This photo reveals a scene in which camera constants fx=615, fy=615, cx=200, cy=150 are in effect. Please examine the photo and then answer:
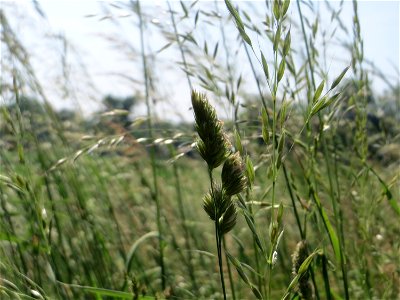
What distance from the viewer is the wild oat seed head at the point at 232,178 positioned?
81 centimetres

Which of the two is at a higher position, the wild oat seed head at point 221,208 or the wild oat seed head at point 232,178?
the wild oat seed head at point 232,178

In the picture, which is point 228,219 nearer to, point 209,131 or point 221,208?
point 221,208

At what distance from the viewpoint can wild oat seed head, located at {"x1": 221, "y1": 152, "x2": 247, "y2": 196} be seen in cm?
81

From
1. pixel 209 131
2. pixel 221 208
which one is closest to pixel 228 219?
pixel 221 208

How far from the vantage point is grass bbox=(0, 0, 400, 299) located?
87 centimetres

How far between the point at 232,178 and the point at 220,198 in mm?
34

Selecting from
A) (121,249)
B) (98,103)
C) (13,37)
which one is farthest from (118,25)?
→ (121,249)

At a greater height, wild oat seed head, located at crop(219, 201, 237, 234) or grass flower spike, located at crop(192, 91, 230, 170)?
grass flower spike, located at crop(192, 91, 230, 170)

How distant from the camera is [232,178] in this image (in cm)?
81

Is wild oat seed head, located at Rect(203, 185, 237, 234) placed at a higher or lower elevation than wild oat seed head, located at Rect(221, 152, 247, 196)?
lower

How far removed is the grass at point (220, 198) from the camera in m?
0.87

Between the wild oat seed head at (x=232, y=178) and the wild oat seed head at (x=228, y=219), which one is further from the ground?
the wild oat seed head at (x=232, y=178)

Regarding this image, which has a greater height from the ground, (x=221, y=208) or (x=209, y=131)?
(x=209, y=131)

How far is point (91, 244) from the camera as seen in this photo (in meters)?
1.98
